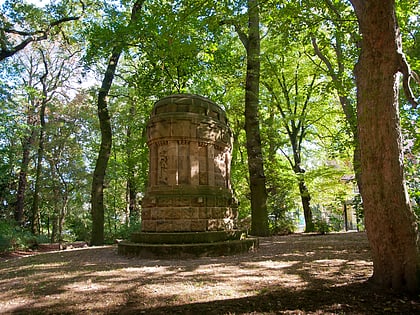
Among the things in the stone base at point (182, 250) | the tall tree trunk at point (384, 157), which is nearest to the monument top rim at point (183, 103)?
the stone base at point (182, 250)

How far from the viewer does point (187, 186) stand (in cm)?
1050

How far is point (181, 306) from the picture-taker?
4.36m

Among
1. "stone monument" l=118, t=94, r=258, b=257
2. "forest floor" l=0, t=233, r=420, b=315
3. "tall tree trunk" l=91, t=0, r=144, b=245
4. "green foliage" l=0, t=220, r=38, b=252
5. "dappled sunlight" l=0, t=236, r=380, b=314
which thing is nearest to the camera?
"forest floor" l=0, t=233, r=420, b=315

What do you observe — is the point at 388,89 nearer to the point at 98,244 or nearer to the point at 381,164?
the point at 381,164

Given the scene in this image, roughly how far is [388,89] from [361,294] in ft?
9.37

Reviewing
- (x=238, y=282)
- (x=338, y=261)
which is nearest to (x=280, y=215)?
(x=338, y=261)

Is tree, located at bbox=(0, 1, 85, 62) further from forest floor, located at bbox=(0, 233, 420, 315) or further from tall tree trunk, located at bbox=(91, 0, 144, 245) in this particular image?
forest floor, located at bbox=(0, 233, 420, 315)

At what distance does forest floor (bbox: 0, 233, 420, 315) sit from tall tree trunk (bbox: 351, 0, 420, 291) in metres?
0.41

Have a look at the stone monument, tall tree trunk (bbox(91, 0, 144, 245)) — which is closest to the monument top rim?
the stone monument

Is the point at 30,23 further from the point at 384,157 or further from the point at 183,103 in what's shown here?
the point at 384,157

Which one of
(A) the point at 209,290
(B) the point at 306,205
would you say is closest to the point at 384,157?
(A) the point at 209,290

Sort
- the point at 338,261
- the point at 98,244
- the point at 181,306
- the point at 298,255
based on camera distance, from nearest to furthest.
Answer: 1. the point at 181,306
2. the point at 338,261
3. the point at 298,255
4. the point at 98,244

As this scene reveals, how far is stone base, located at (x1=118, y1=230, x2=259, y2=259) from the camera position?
9.01 metres

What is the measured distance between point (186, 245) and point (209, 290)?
13.4 ft
